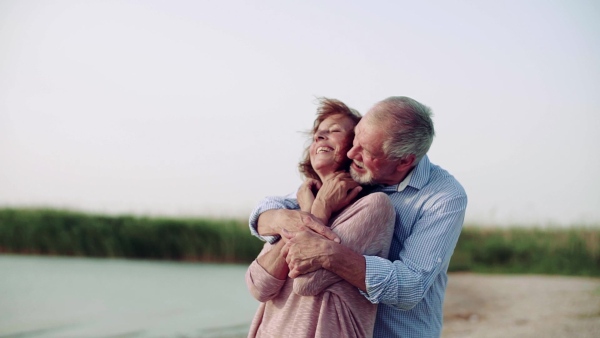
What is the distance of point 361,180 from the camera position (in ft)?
8.35

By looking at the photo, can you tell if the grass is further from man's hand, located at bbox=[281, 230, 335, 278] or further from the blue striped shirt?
man's hand, located at bbox=[281, 230, 335, 278]

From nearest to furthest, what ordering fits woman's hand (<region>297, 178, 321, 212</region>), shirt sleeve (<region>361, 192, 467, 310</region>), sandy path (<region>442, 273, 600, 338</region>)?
shirt sleeve (<region>361, 192, 467, 310</region>)
woman's hand (<region>297, 178, 321, 212</region>)
sandy path (<region>442, 273, 600, 338</region>)

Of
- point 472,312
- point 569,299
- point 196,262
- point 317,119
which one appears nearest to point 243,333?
point 196,262

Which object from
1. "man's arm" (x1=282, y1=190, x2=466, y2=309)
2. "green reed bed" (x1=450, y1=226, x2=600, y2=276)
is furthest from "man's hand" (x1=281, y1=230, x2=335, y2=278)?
"green reed bed" (x1=450, y1=226, x2=600, y2=276)

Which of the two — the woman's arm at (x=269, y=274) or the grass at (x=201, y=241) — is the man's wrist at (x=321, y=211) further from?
the grass at (x=201, y=241)

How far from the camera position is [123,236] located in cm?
962

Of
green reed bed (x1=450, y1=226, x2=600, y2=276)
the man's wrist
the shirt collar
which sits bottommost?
green reed bed (x1=450, y1=226, x2=600, y2=276)

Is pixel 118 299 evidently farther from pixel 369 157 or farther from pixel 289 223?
pixel 369 157

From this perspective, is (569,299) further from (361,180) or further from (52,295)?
(361,180)

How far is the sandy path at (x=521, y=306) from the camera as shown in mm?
7924

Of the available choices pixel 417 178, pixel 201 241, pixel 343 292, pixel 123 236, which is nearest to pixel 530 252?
pixel 201 241

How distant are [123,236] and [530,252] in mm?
6421

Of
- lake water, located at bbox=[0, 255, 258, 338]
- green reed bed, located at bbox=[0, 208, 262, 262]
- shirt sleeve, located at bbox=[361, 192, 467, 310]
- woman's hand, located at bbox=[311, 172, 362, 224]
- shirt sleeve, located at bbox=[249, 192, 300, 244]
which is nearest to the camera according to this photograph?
shirt sleeve, located at bbox=[361, 192, 467, 310]

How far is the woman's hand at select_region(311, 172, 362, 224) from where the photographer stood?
8.10 ft
